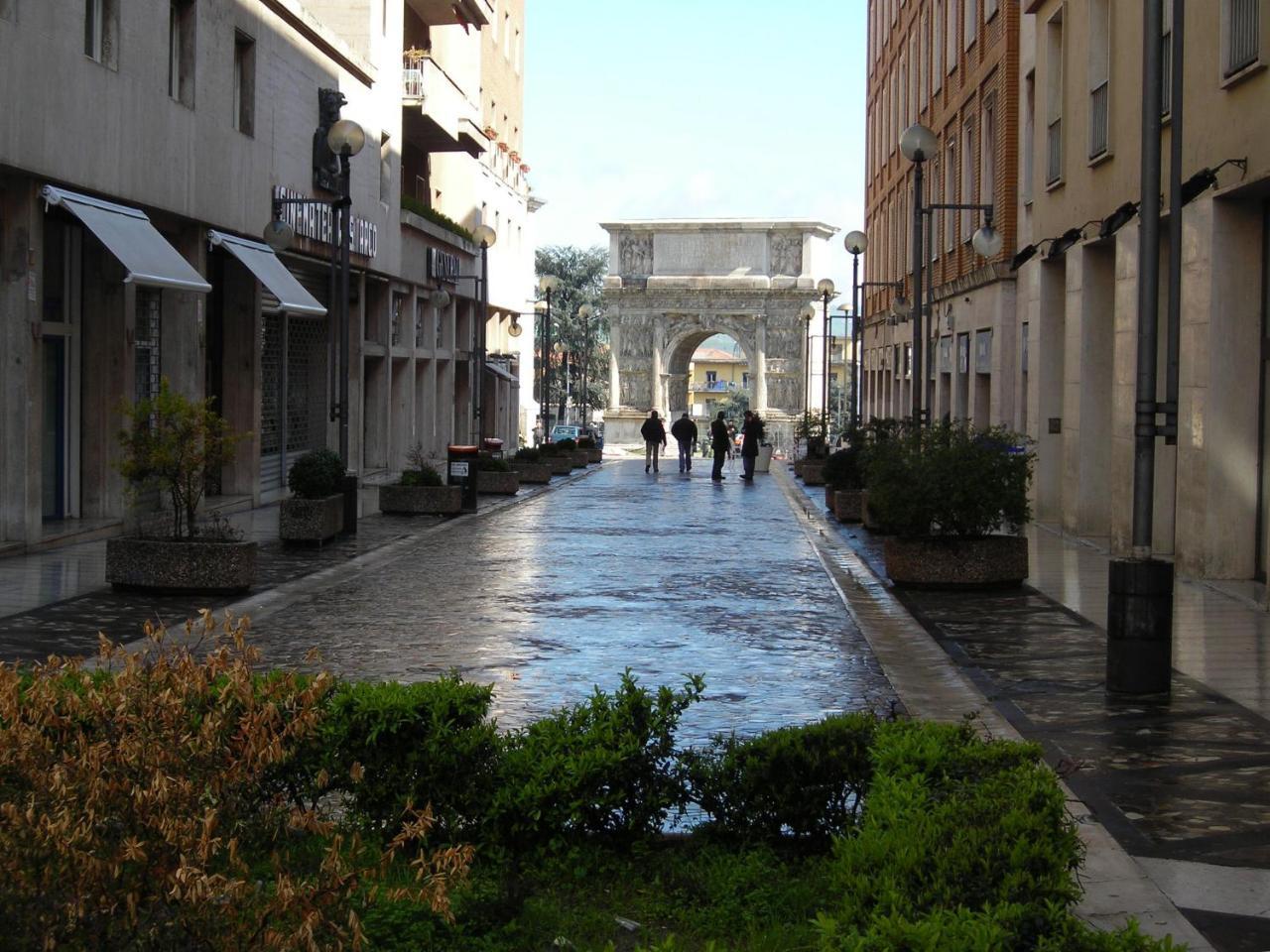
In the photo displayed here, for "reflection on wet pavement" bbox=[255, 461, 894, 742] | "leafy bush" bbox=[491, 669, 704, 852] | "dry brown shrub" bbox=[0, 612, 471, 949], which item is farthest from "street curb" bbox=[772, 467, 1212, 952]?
"dry brown shrub" bbox=[0, 612, 471, 949]

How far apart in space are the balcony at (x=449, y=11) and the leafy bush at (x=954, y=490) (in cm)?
2668

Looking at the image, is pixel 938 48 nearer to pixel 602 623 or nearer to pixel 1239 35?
pixel 1239 35

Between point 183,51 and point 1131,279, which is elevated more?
point 183,51

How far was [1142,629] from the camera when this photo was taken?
32.4ft

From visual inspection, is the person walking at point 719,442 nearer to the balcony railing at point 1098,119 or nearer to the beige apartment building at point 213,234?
the beige apartment building at point 213,234

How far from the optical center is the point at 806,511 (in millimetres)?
28578

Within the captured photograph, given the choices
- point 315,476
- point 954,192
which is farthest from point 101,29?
point 954,192

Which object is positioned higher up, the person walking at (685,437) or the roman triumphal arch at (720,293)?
the roman triumphal arch at (720,293)

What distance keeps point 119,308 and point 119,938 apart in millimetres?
17780

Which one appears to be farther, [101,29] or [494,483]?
[494,483]

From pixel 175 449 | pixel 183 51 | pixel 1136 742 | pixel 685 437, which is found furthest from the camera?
pixel 685 437

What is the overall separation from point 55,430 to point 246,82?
7751 mm

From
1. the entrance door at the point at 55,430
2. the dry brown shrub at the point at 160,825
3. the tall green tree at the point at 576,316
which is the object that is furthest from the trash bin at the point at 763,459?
the tall green tree at the point at 576,316

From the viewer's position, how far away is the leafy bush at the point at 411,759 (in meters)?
6.09
